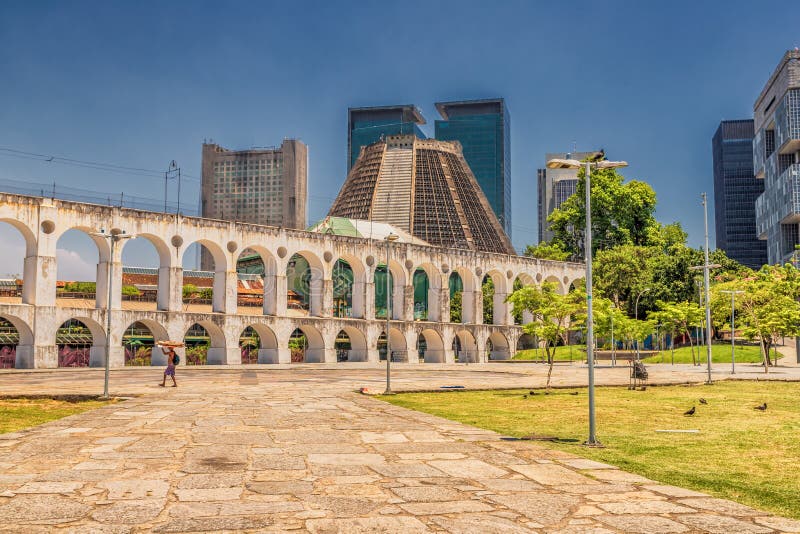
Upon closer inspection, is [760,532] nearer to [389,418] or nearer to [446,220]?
[389,418]

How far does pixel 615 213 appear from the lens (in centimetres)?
8444

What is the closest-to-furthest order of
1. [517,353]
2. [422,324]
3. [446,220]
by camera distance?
[422,324]
[517,353]
[446,220]

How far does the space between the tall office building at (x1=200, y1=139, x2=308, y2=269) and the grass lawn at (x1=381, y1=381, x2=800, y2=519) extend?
121 meters

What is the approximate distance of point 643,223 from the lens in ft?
282

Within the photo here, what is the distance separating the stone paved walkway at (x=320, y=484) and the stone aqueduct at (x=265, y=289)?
30418mm

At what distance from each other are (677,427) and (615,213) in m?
70.4

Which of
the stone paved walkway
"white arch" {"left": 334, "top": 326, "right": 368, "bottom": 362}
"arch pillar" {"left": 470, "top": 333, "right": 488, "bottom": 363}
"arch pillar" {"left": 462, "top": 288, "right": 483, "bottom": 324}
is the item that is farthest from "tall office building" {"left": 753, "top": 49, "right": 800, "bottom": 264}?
the stone paved walkway

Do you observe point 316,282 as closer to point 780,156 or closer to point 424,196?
point 780,156

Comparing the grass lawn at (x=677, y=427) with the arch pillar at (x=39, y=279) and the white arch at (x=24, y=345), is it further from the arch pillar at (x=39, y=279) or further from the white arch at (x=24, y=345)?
the arch pillar at (x=39, y=279)

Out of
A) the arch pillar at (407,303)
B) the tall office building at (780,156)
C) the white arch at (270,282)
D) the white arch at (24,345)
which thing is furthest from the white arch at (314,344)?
the tall office building at (780,156)

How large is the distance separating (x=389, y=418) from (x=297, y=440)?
14.0ft

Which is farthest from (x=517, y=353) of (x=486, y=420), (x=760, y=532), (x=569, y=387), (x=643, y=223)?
(x=760, y=532)

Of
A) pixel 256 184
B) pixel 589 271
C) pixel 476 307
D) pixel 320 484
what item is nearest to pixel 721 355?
pixel 476 307

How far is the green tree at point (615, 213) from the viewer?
274 feet
